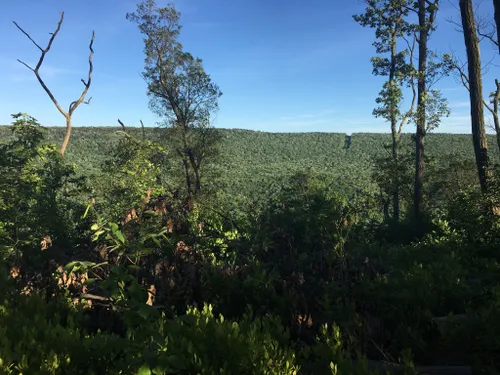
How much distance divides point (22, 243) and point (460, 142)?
4921 inches

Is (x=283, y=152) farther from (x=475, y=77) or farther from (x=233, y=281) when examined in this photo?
(x=233, y=281)

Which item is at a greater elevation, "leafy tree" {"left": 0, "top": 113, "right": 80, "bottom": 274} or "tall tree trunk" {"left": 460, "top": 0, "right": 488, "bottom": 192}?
"tall tree trunk" {"left": 460, "top": 0, "right": 488, "bottom": 192}

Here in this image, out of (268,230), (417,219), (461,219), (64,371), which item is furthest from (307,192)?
(417,219)

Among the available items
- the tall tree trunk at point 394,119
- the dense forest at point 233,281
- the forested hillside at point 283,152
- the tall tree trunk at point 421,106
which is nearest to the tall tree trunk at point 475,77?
the dense forest at point 233,281

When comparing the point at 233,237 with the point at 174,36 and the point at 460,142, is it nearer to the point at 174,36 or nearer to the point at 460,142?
the point at 174,36

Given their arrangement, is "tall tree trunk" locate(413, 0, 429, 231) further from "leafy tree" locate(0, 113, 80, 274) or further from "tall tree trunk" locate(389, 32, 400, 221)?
"leafy tree" locate(0, 113, 80, 274)

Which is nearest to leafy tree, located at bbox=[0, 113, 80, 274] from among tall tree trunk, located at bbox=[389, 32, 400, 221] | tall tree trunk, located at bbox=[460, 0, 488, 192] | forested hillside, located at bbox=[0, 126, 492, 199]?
tall tree trunk, located at bbox=[460, 0, 488, 192]

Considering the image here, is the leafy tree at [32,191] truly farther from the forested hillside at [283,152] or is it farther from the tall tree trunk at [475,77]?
the forested hillside at [283,152]

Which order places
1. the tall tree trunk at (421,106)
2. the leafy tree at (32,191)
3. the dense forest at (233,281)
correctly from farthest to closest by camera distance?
the tall tree trunk at (421,106), the leafy tree at (32,191), the dense forest at (233,281)

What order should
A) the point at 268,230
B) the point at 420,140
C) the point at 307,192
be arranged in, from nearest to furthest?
the point at 268,230 → the point at 307,192 → the point at 420,140

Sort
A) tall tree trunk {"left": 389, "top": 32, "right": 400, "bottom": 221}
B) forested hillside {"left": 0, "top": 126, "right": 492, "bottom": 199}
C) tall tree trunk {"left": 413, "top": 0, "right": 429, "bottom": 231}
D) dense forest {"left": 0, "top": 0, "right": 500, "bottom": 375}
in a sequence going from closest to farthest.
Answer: dense forest {"left": 0, "top": 0, "right": 500, "bottom": 375}
tall tree trunk {"left": 413, "top": 0, "right": 429, "bottom": 231}
tall tree trunk {"left": 389, "top": 32, "right": 400, "bottom": 221}
forested hillside {"left": 0, "top": 126, "right": 492, "bottom": 199}

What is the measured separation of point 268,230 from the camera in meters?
Answer: 5.48

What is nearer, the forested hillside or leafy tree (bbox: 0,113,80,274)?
leafy tree (bbox: 0,113,80,274)

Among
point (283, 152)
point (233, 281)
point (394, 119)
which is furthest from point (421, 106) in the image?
point (283, 152)
